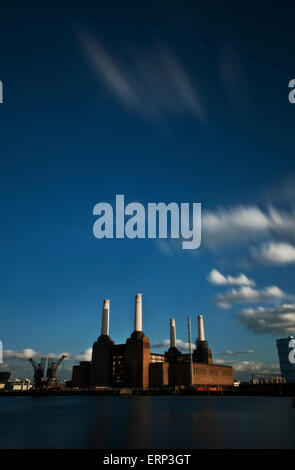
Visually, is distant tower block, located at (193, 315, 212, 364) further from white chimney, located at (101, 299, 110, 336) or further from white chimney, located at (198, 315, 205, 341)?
white chimney, located at (101, 299, 110, 336)

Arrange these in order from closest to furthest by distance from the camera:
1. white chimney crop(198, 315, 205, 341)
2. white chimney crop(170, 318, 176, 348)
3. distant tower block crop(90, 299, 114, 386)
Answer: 1. distant tower block crop(90, 299, 114, 386)
2. white chimney crop(170, 318, 176, 348)
3. white chimney crop(198, 315, 205, 341)

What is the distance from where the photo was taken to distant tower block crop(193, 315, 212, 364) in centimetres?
16925

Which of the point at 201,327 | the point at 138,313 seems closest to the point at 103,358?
the point at 138,313

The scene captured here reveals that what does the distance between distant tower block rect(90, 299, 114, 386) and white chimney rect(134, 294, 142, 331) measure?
12446 mm

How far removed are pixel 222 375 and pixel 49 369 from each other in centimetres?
8383

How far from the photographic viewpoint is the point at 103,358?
152250 millimetres

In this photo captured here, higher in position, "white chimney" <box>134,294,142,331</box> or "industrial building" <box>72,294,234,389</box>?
"white chimney" <box>134,294,142,331</box>

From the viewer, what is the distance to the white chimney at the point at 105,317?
480ft

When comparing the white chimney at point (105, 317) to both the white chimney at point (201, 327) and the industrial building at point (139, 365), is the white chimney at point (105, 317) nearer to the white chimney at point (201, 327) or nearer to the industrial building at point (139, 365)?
the industrial building at point (139, 365)

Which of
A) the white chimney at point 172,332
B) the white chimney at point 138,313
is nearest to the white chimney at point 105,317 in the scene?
the white chimney at point 138,313

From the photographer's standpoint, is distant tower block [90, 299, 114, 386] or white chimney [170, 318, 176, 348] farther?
white chimney [170, 318, 176, 348]

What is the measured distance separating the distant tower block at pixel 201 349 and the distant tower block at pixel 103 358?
1670 inches

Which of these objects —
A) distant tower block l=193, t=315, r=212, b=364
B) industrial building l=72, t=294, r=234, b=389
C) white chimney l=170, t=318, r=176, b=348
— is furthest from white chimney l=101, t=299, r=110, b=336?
distant tower block l=193, t=315, r=212, b=364

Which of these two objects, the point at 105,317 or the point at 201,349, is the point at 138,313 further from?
the point at 201,349
